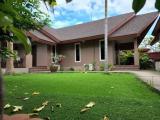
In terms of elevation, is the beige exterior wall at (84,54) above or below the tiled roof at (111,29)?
below

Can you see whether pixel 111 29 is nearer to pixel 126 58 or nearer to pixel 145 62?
pixel 126 58

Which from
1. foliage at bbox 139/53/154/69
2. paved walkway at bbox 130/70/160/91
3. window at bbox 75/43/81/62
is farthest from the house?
paved walkway at bbox 130/70/160/91

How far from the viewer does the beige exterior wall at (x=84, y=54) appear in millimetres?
26264

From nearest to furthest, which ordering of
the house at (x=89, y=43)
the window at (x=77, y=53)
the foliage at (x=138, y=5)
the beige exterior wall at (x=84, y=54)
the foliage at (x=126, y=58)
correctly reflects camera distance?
the foliage at (x=138, y=5) → the house at (x=89, y=43) → the beige exterior wall at (x=84, y=54) → the foliage at (x=126, y=58) → the window at (x=77, y=53)

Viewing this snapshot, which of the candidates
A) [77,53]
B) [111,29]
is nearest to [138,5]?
[111,29]

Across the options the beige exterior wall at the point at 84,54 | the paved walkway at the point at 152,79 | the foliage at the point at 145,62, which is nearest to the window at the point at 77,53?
the beige exterior wall at the point at 84,54

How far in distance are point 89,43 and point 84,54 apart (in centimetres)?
97

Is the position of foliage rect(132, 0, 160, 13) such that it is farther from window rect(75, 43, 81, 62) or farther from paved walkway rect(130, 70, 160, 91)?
window rect(75, 43, 81, 62)

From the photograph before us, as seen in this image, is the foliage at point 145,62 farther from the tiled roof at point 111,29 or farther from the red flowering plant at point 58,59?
the red flowering plant at point 58,59

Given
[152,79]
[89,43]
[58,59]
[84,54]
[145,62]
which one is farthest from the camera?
[58,59]

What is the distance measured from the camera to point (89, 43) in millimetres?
27578

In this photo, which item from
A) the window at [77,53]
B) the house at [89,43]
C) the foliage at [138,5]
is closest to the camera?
the foliage at [138,5]

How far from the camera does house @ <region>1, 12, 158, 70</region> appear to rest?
81.7 ft

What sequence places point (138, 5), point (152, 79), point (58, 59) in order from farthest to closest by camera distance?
point (58, 59)
point (152, 79)
point (138, 5)
